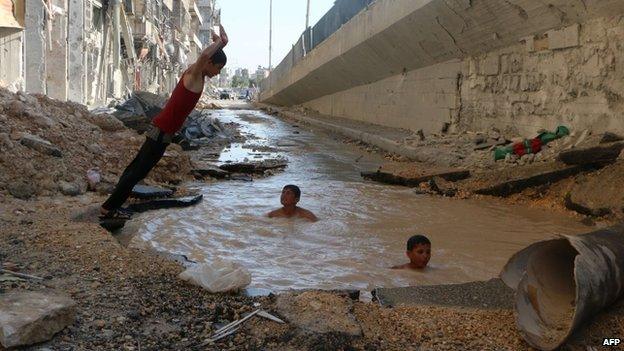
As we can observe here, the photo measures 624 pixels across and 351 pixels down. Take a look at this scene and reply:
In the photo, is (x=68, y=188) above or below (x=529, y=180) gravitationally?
below

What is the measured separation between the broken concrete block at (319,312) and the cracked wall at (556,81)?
5.48m

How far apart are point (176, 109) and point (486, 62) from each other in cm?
742

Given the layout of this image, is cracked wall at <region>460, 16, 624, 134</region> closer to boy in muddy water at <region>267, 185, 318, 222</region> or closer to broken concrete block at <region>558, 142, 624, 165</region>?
broken concrete block at <region>558, 142, 624, 165</region>

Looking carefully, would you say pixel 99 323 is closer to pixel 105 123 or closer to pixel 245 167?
pixel 245 167

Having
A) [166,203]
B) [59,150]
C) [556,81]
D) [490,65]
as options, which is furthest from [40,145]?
[490,65]

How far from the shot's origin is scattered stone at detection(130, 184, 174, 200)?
6098mm

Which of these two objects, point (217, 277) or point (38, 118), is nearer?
point (217, 277)

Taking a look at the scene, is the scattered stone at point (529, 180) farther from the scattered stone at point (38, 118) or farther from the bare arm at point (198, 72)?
the scattered stone at point (38, 118)

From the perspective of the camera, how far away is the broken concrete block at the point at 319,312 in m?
2.69

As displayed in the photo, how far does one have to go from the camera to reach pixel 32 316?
2.45m

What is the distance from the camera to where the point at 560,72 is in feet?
27.6

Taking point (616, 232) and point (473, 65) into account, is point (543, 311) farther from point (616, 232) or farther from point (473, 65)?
point (473, 65)

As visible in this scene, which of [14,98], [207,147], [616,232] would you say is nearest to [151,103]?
[207,147]

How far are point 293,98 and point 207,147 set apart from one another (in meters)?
20.3
